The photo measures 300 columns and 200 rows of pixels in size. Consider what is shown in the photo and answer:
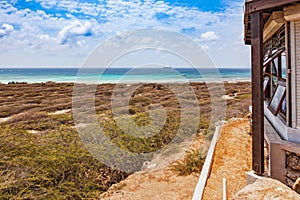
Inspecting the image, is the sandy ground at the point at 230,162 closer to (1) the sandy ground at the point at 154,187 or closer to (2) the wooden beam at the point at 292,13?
(1) the sandy ground at the point at 154,187

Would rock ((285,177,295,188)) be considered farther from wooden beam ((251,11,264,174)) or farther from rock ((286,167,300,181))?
wooden beam ((251,11,264,174))

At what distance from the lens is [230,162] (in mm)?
5148

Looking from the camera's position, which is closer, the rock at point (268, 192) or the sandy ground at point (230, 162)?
the rock at point (268, 192)

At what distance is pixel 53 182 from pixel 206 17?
1311 centimetres

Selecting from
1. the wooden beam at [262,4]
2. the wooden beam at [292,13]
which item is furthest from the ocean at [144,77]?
the wooden beam at [292,13]

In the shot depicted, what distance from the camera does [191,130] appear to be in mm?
8195

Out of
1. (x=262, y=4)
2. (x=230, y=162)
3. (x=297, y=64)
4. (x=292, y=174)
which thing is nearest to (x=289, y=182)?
(x=292, y=174)

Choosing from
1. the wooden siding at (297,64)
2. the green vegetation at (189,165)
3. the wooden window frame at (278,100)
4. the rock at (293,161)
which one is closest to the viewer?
the rock at (293,161)

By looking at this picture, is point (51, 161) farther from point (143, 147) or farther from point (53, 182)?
point (143, 147)

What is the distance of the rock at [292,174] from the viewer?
322cm

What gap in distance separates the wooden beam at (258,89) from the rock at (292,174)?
1.05 ft

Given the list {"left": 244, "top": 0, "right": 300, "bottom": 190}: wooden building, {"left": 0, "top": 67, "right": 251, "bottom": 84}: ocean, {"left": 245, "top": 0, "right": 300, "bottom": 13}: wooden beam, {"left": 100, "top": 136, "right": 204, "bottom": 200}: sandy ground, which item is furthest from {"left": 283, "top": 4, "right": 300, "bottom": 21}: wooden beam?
{"left": 0, "top": 67, "right": 251, "bottom": 84}: ocean

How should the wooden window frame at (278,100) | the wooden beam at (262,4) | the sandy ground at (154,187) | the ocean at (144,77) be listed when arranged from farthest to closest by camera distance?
the ocean at (144,77) < the wooden window frame at (278,100) < the sandy ground at (154,187) < the wooden beam at (262,4)

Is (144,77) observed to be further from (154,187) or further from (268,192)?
(268,192)
